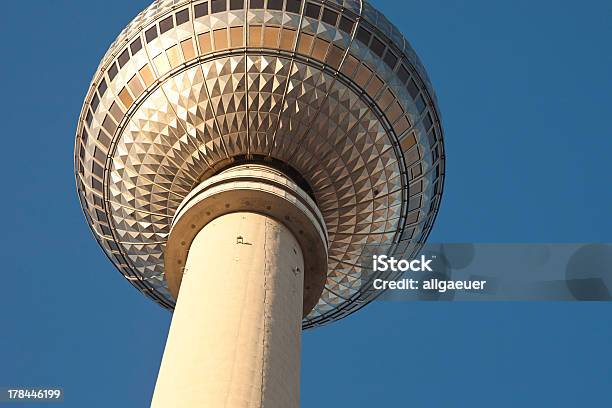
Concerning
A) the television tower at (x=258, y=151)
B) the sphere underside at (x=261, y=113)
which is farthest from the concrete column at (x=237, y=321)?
the sphere underside at (x=261, y=113)

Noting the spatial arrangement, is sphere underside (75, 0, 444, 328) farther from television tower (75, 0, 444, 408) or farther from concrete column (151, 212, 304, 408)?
concrete column (151, 212, 304, 408)

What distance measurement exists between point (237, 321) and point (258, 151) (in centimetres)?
602

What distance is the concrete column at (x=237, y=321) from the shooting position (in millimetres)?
18719

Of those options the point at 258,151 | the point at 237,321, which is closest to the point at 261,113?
the point at 258,151

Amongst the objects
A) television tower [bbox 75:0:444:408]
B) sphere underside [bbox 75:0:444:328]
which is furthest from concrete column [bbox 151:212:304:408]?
sphere underside [bbox 75:0:444:328]

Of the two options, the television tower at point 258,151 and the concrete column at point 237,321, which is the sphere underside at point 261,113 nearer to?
the television tower at point 258,151

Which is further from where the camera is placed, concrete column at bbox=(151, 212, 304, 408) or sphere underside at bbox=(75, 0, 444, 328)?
sphere underside at bbox=(75, 0, 444, 328)

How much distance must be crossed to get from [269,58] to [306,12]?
177 centimetres

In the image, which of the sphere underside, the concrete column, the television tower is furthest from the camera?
the sphere underside

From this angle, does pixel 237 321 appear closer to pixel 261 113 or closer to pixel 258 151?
pixel 258 151

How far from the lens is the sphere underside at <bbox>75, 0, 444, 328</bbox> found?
24156 millimetres

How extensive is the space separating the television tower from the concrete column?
0.06 m

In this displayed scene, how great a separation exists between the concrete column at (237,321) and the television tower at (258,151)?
60 millimetres

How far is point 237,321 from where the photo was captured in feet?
65.3
